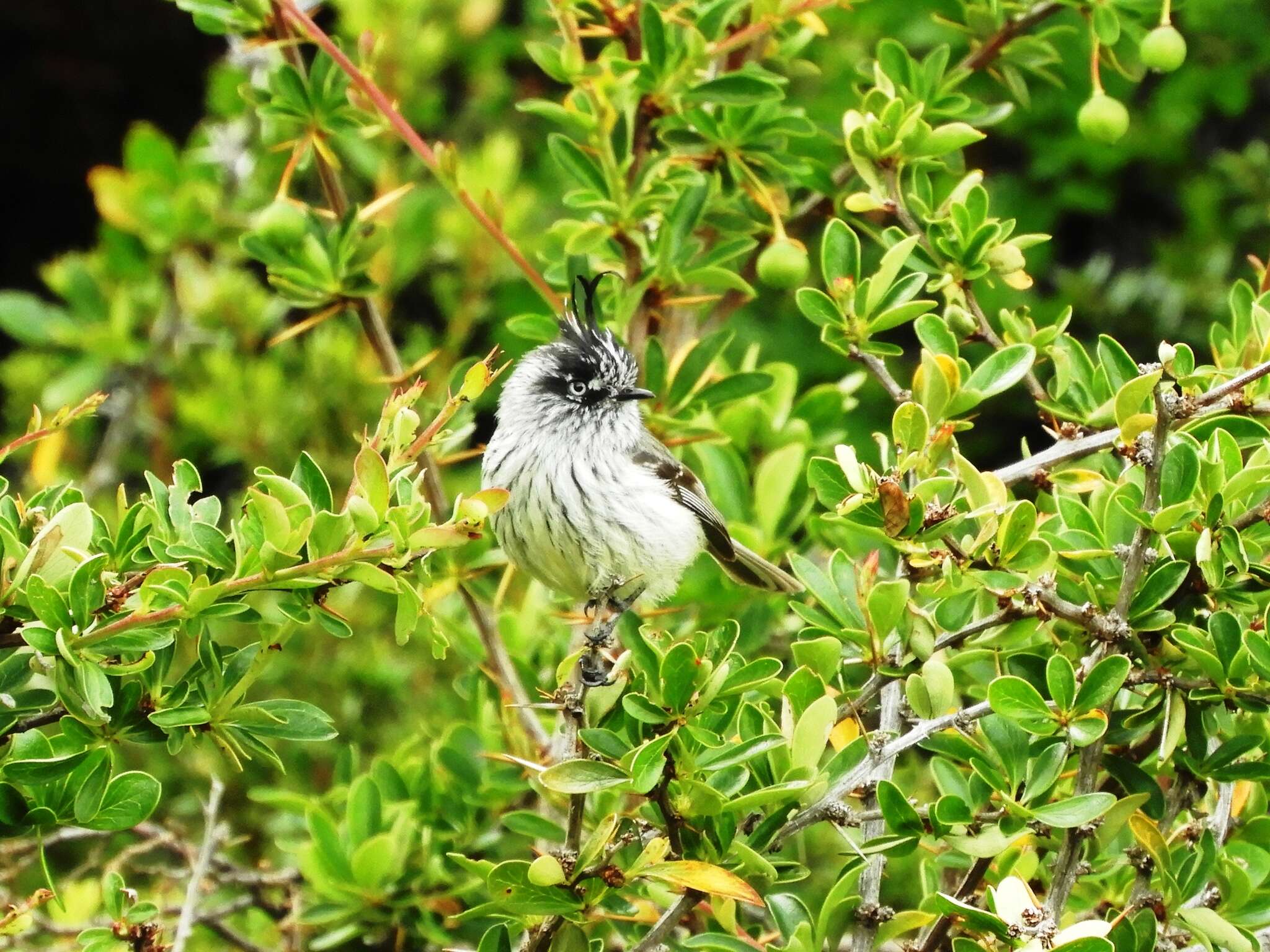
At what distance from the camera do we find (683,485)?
3.53m

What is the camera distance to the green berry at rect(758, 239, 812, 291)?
9.82 feet

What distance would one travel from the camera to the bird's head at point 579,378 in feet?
10.7

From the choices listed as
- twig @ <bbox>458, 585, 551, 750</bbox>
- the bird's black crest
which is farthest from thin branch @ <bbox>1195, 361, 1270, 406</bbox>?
twig @ <bbox>458, 585, 551, 750</bbox>

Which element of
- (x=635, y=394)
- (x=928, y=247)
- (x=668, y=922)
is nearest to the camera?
(x=668, y=922)

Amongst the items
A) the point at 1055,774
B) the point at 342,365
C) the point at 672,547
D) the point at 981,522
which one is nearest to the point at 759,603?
the point at 672,547

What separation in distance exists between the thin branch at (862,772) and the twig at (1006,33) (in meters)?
1.62

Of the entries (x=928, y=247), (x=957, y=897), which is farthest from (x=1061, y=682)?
(x=928, y=247)

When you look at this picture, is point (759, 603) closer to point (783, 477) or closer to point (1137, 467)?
point (783, 477)

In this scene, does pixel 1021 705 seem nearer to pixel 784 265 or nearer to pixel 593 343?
pixel 784 265

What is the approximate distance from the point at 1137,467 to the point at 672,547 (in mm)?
1228

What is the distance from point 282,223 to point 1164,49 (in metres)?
1.84

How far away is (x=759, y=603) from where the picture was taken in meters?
3.16

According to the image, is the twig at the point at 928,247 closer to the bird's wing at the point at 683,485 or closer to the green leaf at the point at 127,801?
the bird's wing at the point at 683,485

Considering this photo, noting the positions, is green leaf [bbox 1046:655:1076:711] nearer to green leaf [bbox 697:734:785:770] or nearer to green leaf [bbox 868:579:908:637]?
green leaf [bbox 868:579:908:637]
